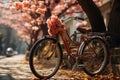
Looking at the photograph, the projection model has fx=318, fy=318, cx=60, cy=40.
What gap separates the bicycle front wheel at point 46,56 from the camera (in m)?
7.05

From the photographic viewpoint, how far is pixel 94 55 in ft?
27.5

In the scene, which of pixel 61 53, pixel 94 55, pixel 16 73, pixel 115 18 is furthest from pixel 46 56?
pixel 115 18

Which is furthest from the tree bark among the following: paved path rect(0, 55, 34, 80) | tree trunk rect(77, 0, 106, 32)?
paved path rect(0, 55, 34, 80)

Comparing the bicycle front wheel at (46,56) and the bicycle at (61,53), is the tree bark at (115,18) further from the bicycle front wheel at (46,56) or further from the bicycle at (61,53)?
the bicycle front wheel at (46,56)

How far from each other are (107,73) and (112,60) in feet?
2.37

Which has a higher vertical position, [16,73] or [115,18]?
[115,18]

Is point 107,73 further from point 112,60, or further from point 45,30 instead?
point 45,30

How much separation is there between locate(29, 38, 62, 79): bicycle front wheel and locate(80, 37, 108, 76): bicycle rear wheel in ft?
2.45

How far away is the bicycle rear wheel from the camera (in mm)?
7945

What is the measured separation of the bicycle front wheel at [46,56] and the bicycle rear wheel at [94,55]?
0.75 meters

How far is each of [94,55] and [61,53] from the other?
4.44ft

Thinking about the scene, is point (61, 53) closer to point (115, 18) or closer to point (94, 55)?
point (94, 55)

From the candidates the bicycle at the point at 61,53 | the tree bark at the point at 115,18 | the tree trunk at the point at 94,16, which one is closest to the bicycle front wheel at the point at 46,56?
the bicycle at the point at 61,53

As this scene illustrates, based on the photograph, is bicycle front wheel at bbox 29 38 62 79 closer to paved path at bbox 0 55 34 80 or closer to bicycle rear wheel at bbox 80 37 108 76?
bicycle rear wheel at bbox 80 37 108 76
